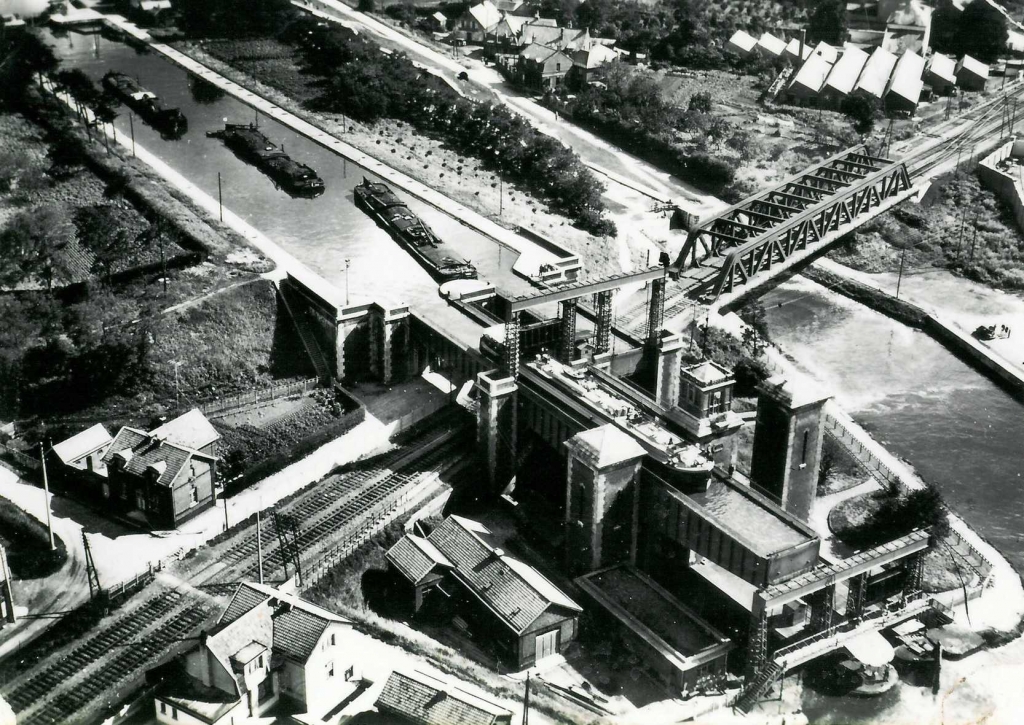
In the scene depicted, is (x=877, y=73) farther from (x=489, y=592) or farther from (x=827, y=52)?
(x=489, y=592)

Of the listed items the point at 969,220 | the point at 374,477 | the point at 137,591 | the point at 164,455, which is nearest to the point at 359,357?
the point at 374,477

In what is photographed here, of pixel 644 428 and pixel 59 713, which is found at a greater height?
pixel 644 428

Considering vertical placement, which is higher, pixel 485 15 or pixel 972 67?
pixel 485 15

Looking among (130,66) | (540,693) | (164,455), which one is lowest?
(540,693)

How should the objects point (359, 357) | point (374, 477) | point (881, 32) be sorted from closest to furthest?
point (374, 477) → point (359, 357) → point (881, 32)

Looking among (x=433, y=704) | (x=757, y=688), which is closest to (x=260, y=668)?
(x=433, y=704)

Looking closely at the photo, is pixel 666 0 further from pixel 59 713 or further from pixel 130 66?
pixel 59 713
